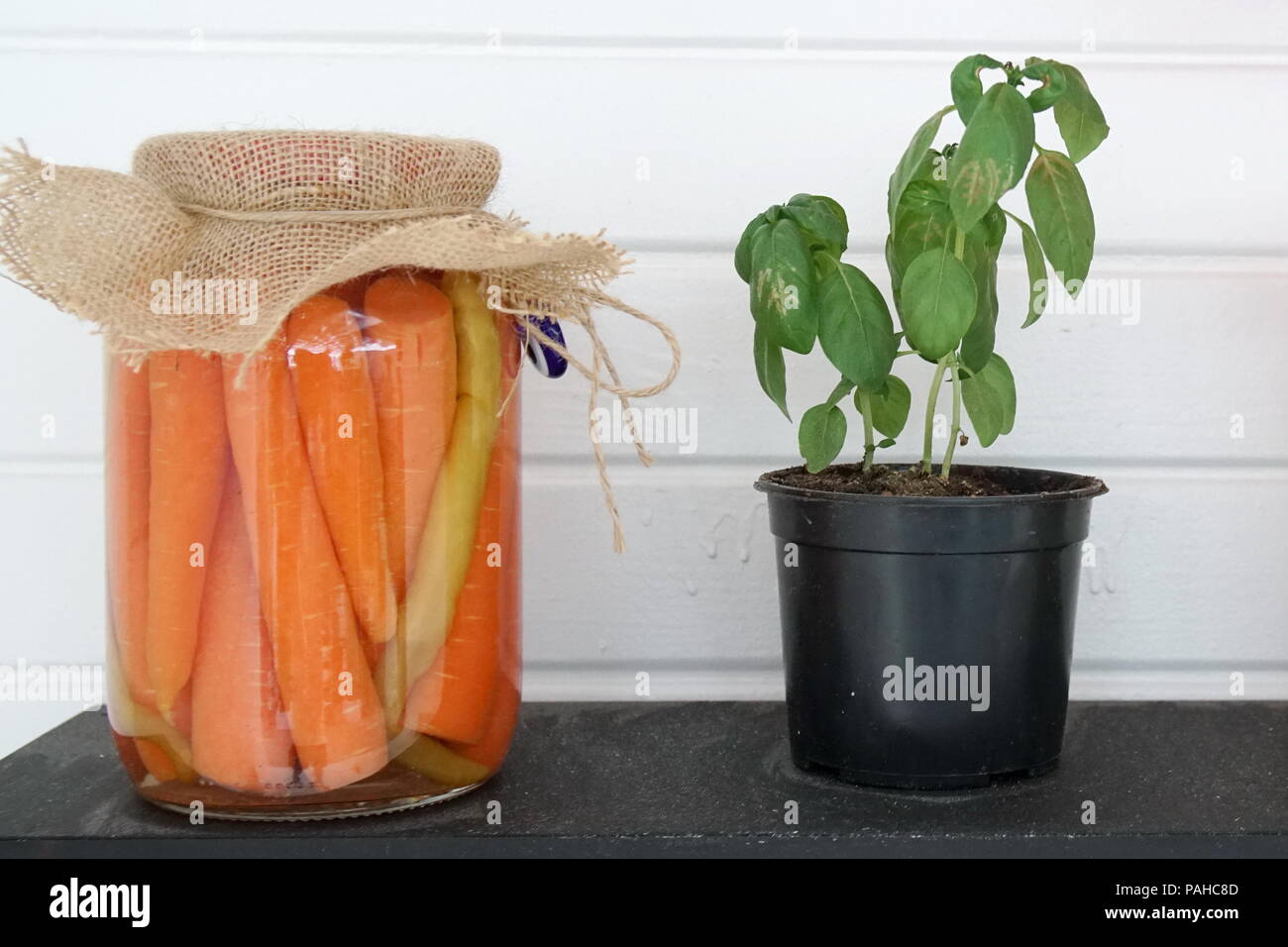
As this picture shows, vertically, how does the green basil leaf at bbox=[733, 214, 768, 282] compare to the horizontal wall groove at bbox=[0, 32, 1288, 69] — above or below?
below

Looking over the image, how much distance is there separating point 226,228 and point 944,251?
0.40 meters

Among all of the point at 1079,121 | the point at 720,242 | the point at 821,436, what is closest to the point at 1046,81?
the point at 1079,121

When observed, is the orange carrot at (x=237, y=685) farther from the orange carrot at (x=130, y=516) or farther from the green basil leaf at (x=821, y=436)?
the green basil leaf at (x=821, y=436)

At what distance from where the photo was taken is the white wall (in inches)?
40.8

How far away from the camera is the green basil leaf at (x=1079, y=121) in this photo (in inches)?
28.2

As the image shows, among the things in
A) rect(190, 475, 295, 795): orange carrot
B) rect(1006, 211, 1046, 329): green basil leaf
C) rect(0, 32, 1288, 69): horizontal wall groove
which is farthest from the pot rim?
rect(0, 32, 1288, 69): horizontal wall groove

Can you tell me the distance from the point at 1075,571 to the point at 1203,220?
43 cm

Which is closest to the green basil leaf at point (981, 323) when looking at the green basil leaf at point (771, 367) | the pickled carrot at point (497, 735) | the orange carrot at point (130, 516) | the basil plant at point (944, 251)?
the basil plant at point (944, 251)

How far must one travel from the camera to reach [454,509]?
0.70 m

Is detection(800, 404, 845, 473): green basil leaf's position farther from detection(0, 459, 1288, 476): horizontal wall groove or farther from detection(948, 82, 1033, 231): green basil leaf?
detection(0, 459, 1288, 476): horizontal wall groove

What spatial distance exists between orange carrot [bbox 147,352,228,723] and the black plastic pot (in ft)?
1.10

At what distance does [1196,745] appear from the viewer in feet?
2.79

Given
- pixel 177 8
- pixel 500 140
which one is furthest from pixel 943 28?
pixel 177 8

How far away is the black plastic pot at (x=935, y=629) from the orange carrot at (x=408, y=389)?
0.73ft
